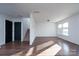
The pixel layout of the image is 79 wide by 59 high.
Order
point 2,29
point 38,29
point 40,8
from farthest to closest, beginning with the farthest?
point 38,29 < point 2,29 < point 40,8

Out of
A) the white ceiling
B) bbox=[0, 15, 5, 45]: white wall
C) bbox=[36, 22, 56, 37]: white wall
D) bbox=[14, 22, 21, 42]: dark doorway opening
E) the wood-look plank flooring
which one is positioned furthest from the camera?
bbox=[36, 22, 56, 37]: white wall

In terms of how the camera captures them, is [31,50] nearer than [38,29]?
Yes

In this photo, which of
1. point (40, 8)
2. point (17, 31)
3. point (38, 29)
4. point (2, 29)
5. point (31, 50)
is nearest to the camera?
point (31, 50)

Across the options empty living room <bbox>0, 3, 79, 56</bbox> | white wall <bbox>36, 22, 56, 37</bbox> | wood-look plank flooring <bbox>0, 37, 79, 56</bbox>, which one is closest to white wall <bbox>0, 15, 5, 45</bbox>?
empty living room <bbox>0, 3, 79, 56</bbox>

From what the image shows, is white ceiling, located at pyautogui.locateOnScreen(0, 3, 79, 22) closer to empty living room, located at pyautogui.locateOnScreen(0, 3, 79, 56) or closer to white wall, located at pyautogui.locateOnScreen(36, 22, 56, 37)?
empty living room, located at pyautogui.locateOnScreen(0, 3, 79, 56)

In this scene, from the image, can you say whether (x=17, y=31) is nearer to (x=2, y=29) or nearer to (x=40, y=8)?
(x=2, y=29)

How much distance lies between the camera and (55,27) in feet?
49.7

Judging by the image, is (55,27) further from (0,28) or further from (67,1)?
(67,1)

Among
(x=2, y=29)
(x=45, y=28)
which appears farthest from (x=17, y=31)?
(x=45, y=28)

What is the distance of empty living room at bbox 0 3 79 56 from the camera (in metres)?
5.11

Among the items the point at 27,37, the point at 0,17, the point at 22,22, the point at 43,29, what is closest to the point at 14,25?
the point at 22,22

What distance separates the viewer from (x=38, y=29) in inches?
590

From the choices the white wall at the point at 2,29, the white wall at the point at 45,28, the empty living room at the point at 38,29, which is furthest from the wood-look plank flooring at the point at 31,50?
the white wall at the point at 45,28

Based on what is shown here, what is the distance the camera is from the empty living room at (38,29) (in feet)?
16.8
